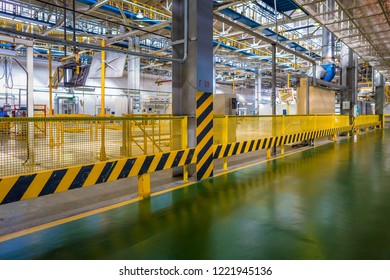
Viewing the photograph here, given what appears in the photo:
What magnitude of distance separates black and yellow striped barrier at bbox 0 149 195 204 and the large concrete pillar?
693mm

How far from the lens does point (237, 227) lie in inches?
126

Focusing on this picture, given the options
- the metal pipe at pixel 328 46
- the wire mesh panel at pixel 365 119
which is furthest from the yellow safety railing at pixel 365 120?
the metal pipe at pixel 328 46

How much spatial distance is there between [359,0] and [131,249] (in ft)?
26.4

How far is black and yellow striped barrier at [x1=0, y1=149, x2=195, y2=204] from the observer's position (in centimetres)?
288

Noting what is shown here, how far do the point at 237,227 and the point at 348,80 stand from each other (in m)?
15.1

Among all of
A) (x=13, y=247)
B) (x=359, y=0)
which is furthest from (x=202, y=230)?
(x=359, y=0)

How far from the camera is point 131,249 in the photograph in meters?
2.70

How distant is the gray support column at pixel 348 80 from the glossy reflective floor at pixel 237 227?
11.2m

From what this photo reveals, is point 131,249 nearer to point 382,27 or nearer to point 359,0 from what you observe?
point 359,0

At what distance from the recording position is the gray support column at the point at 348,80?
15.2 meters

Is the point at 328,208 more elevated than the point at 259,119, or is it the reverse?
the point at 259,119

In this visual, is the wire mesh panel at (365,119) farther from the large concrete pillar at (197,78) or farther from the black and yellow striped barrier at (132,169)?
the large concrete pillar at (197,78)

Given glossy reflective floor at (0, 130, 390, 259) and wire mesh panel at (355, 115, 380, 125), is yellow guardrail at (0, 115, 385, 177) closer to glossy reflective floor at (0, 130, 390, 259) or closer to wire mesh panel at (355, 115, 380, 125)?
glossy reflective floor at (0, 130, 390, 259)

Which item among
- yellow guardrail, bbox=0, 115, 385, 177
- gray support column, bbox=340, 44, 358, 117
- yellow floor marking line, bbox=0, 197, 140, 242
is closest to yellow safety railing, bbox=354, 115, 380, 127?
gray support column, bbox=340, 44, 358, 117
